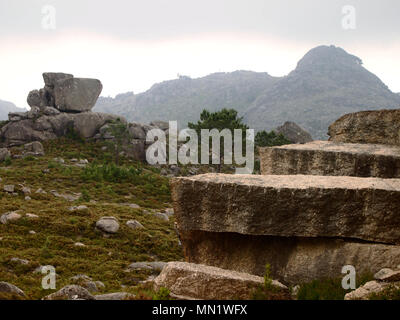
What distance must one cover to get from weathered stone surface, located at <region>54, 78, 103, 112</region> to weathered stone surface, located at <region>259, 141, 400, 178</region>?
5982 centimetres

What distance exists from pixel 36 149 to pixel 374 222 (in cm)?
5226

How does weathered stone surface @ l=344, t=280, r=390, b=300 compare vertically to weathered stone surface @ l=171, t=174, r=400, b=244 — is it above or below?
below

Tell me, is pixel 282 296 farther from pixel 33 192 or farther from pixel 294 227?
pixel 33 192

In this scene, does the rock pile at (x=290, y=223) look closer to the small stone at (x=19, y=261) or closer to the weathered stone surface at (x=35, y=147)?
the small stone at (x=19, y=261)

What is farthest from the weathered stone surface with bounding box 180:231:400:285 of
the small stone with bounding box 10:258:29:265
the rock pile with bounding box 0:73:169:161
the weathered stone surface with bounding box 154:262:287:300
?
the rock pile with bounding box 0:73:169:161

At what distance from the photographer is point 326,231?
9.76 meters

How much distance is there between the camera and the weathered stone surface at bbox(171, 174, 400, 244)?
9.45 m

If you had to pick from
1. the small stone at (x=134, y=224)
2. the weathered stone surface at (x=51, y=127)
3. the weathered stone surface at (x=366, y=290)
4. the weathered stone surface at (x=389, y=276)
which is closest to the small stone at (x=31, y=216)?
the small stone at (x=134, y=224)

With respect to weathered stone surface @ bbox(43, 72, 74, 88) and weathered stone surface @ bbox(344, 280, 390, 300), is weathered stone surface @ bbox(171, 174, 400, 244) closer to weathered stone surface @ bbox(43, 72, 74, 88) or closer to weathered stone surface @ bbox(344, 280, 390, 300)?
weathered stone surface @ bbox(344, 280, 390, 300)

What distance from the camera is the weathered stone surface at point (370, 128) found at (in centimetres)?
1519

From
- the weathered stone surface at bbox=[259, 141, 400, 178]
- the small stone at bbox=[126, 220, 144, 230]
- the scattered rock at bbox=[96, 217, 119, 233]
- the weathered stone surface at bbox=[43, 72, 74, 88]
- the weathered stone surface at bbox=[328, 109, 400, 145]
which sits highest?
the weathered stone surface at bbox=[43, 72, 74, 88]

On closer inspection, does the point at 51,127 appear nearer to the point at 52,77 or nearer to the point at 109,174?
the point at 52,77

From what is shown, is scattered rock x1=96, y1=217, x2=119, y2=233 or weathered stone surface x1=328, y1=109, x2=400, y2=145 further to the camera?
scattered rock x1=96, y1=217, x2=119, y2=233

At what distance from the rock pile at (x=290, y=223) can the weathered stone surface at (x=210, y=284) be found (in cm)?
119
